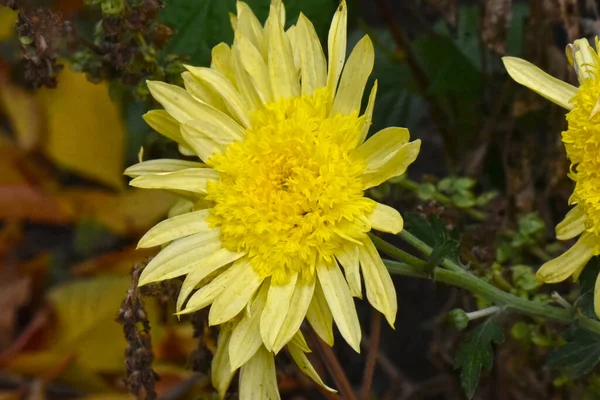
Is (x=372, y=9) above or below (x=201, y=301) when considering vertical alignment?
above

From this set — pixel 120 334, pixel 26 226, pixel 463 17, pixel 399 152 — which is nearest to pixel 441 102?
pixel 463 17

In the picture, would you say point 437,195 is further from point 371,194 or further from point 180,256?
point 180,256

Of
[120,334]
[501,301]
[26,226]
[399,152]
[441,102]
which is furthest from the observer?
[26,226]

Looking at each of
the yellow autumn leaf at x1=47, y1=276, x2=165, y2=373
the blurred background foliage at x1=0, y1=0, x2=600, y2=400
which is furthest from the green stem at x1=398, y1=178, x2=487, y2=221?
the yellow autumn leaf at x1=47, y1=276, x2=165, y2=373

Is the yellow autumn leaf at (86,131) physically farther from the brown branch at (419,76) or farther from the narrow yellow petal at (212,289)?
the narrow yellow petal at (212,289)

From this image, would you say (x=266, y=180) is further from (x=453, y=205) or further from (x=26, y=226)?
(x=26, y=226)

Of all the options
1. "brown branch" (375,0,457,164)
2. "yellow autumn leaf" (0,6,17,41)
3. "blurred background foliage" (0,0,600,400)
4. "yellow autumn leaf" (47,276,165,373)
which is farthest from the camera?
"yellow autumn leaf" (0,6,17,41)

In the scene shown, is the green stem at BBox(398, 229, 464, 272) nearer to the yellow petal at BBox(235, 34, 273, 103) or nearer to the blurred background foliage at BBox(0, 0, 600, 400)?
the blurred background foliage at BBox(0, 0, 600, 400)
